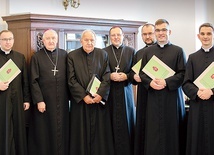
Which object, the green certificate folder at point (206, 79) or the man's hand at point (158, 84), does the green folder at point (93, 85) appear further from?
the green certificate folder at point (206, 79)

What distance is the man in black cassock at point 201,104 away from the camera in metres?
3.54

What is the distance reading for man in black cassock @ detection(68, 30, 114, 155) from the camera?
411 centimetres

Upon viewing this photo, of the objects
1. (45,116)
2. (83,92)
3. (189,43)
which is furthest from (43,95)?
(189,43)

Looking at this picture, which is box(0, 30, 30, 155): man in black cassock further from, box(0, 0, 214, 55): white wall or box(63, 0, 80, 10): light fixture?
box(0, 0, 214, 55): white wall

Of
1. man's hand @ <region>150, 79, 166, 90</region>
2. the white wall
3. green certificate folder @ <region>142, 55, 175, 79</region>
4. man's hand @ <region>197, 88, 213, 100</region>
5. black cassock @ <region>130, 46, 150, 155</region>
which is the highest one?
the white wall

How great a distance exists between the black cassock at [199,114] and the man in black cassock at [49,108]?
5.20 feet

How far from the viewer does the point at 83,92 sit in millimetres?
4000

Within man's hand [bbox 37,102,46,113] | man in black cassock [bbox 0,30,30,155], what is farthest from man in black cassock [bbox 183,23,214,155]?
man in black cassock [bbox 0,30,30,155]

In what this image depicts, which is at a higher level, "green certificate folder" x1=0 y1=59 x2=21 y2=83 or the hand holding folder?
"green certificate folder" x1=0 y1=59 x2=21 y2=83

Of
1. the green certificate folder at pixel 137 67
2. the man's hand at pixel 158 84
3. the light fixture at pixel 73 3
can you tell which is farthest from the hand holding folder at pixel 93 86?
the light fixture at pixel 73 3

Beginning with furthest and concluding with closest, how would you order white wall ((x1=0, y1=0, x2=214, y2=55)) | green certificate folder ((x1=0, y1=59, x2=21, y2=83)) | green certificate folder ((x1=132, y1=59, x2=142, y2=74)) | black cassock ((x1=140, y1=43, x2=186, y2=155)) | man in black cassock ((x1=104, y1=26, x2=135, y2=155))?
white wall ((x1=0, y1=0, x2=214, y2=55)) < man in black cassock ((x1=104, y1=26, x2=135, y2=155)) < green certificate folder ((x1=132, y1=59, x2=142, y2=74)) < green certificate folder ((x1=0, y1=59, x2=21, y2=83)) < black cassock ((x1=140, y1=43, x2=186, y2=155))

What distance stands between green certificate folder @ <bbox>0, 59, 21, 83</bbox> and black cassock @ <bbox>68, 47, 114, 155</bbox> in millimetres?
676

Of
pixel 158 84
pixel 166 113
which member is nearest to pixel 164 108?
pixel 166 113

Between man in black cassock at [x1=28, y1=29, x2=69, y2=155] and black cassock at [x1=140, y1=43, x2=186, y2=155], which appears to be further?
man in black cassock at [x1=28, y1=29, x2=69, y2=155]
